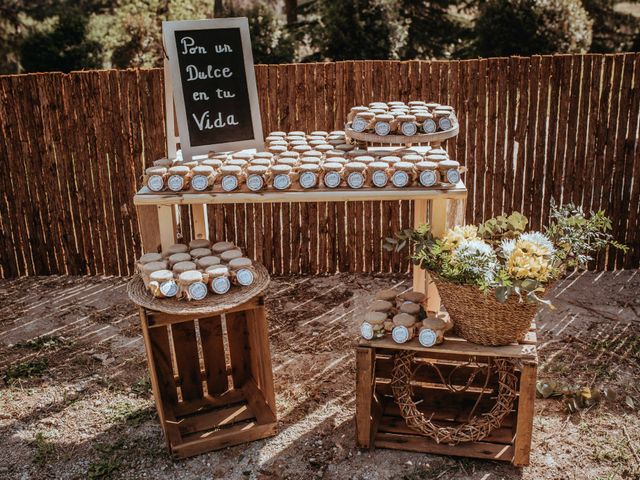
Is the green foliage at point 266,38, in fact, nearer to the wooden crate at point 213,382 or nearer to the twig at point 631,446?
the wooden crate at point 213,382

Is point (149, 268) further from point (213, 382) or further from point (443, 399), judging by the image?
point (443, 399)

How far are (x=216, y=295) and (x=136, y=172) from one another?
2.73 m

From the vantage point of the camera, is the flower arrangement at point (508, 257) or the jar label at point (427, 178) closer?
the flower arrangement at point (508, 257)

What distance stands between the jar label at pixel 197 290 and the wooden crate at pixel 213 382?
179mm

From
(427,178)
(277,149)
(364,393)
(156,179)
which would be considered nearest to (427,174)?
(427,178)

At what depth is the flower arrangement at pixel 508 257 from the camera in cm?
309

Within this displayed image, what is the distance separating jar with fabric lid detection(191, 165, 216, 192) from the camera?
3455 mm

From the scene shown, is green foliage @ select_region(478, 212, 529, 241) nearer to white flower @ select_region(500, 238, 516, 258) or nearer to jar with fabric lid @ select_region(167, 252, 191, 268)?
white flower @ select_region(500, 238, 516, 258)

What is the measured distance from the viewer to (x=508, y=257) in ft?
10.6

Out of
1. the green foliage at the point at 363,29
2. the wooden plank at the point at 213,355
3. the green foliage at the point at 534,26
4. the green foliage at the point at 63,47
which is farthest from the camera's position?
the green foliage at the point at 63,47

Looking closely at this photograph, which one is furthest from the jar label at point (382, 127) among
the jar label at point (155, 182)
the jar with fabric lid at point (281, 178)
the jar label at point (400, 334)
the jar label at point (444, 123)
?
the jar label at point (155, 182)

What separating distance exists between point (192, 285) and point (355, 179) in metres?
0.97

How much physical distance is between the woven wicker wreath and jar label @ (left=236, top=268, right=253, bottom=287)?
887mm

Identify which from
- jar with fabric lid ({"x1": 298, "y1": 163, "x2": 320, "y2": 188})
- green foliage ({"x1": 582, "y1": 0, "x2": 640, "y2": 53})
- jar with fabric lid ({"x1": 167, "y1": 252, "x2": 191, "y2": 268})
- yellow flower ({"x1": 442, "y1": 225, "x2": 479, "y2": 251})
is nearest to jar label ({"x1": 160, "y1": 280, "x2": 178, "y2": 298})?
jar with fabric lid ({"x1": 167, "y1": 252, "x2": 191, "y2": 268})
